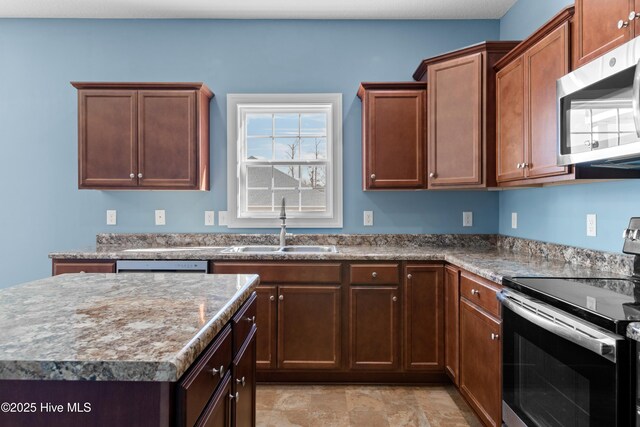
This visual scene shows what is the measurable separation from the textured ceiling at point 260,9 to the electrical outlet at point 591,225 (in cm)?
193

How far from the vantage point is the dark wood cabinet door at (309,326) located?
2928mm

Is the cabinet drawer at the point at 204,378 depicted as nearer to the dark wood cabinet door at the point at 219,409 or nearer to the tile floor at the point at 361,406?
the dark wood cabinet door at the point at 219,409

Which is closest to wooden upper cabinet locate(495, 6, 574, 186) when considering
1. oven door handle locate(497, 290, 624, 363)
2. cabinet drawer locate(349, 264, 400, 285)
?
oven door handle locate(497, 290, 624, 363)

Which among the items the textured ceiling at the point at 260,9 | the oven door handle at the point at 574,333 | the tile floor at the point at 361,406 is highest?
the textured ceiling at the point at 260,9

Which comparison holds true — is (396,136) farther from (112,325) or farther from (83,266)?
(112,325)

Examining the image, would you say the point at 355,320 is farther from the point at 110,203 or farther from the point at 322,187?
the point at 110,203

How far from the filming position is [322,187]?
3.63m

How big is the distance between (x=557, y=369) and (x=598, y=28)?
1363 mm

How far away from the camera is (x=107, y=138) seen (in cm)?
320

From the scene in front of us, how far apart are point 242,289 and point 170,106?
2.13 meters

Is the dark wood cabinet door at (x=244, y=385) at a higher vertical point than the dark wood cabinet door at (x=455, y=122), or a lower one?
lower

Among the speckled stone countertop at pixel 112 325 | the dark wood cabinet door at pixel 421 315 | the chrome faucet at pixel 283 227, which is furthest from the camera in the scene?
the chrome faucet at pixel 283 227

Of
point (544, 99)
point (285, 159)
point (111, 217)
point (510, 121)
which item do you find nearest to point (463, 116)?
point (510, 121)

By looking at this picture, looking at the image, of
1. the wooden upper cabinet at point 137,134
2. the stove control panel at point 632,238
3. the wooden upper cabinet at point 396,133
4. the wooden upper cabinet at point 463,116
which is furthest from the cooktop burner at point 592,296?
the wooden upper cabinet at point 137,134
